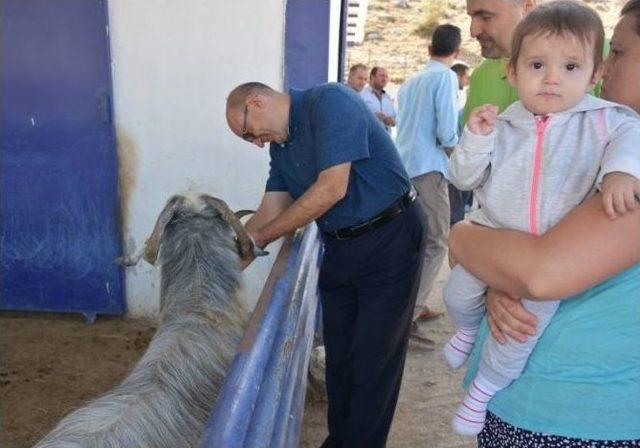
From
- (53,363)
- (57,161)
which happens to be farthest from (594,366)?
(57,161)

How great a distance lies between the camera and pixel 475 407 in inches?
67.6

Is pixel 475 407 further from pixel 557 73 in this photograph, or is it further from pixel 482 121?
pixel 557 73

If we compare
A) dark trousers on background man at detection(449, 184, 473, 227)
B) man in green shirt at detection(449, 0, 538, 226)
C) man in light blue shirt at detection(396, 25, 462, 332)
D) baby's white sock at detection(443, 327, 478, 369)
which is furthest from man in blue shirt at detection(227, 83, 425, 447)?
dark trousers on background man at detection(449, 184, 473, 227)

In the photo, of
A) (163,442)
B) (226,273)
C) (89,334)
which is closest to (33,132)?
(89,334)

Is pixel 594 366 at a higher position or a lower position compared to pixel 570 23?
lower

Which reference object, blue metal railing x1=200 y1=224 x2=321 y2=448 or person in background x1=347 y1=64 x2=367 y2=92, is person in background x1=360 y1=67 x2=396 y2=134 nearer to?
person in background x1=347 y1=64 x2=367 y2=92

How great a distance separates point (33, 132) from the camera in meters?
4.70

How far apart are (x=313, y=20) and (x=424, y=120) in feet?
4.01

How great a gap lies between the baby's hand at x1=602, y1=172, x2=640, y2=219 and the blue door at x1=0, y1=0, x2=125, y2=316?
4.03 m

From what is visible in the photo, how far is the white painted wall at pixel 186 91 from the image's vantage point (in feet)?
14.8

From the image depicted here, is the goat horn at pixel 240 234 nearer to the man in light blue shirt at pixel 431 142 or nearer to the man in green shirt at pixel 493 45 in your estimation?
the man in green shirt at pixel 493 45

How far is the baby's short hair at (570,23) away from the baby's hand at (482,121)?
0.22 meters

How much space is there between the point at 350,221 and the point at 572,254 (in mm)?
1598

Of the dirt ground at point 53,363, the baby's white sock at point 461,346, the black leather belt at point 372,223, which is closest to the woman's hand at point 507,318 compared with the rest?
the baby's white sock at point 461,346
